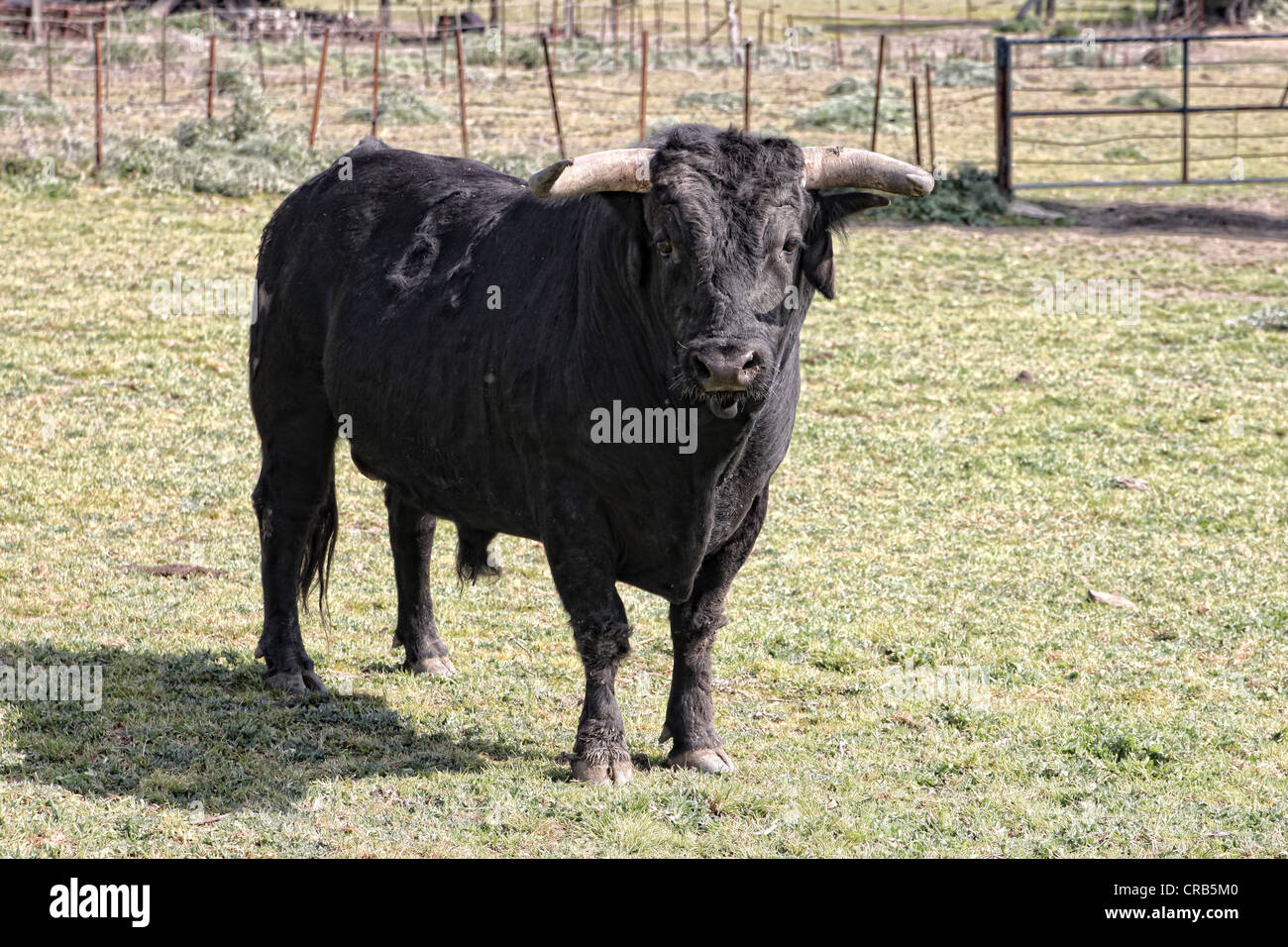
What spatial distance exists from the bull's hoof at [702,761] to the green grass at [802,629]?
0.32 feet

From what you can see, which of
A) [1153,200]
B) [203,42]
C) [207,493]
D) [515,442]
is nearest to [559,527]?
[515,442]

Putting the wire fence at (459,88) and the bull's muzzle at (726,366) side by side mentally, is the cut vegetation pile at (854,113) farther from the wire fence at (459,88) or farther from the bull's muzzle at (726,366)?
the bull's muzzle at (726,366)

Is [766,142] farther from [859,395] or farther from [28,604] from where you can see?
[859,395]

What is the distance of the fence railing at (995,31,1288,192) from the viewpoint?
2086cm

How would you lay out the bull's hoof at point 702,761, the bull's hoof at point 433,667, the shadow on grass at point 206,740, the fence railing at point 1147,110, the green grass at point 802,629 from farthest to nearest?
the fence railing at point 1147,110 → the bull's hoof at point 433,667 → the bull's hoof at point 702,761 → the shadow on grass at point 206,740 → the green grass at point 802,629

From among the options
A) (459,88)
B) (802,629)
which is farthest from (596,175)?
(459,88)

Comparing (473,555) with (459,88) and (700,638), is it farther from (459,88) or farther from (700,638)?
(459,88)

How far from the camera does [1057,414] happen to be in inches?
488

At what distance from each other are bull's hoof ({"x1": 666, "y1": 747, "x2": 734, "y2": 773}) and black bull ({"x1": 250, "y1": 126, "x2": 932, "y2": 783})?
15 millimetres

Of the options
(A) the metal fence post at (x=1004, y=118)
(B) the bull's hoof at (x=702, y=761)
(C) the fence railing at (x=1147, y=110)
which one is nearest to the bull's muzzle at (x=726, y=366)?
(B) the bull's hoof at (x=702, y=761)

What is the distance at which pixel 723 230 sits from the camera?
201 inches

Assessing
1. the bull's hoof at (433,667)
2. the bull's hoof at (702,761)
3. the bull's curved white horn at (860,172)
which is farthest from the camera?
the bull's hoof at (433,667)

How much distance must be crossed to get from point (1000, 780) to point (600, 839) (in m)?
1.75

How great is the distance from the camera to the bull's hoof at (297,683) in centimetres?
689
